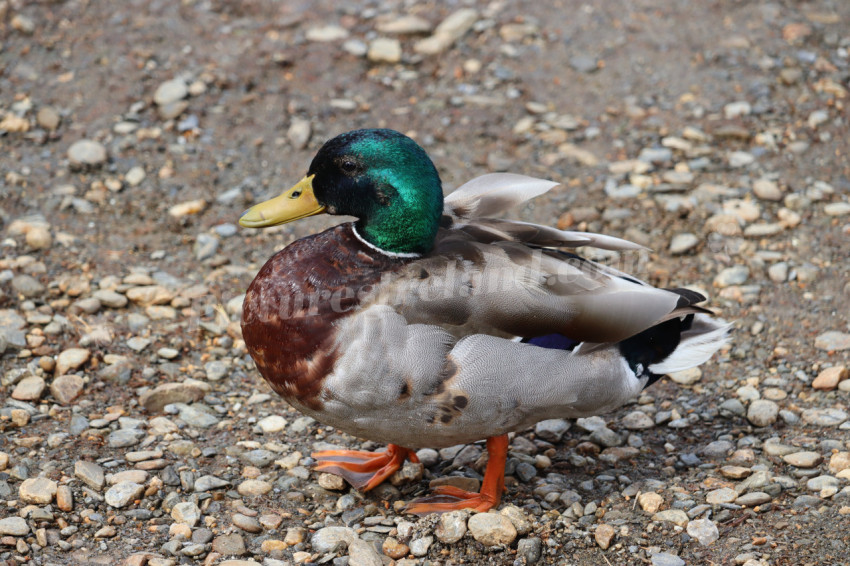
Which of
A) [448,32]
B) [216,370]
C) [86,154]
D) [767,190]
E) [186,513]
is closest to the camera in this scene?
[186,513]

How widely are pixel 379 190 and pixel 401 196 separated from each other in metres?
0.08

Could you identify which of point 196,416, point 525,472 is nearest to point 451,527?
point 525,472

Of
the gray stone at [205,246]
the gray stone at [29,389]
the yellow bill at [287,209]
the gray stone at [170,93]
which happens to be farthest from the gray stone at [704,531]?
the gray stone at [170,93]

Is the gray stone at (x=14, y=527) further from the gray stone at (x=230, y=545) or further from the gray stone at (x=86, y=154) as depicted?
the gray stone at (x=86, y=154)

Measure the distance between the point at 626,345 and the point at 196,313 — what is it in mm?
2297

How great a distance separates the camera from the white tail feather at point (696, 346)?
362cm

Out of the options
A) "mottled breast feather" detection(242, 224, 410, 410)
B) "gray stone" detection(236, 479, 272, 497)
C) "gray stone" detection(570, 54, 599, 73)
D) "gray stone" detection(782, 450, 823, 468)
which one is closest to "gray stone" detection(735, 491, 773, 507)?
"gray stone" detection(782, 450, 823, 468)

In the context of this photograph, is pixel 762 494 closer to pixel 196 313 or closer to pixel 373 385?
pixel 373 385

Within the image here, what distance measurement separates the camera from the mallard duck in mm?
3115

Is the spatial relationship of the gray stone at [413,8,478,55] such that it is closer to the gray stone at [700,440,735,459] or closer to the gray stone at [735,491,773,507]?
the gray stone at [700,440,735,459]

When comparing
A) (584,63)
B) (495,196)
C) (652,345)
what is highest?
(495,196)

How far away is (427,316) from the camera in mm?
3146

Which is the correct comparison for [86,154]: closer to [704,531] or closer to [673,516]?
[673,516]

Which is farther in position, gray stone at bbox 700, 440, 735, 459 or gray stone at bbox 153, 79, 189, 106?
gray stone at bbox 153, 79, 189, 106
